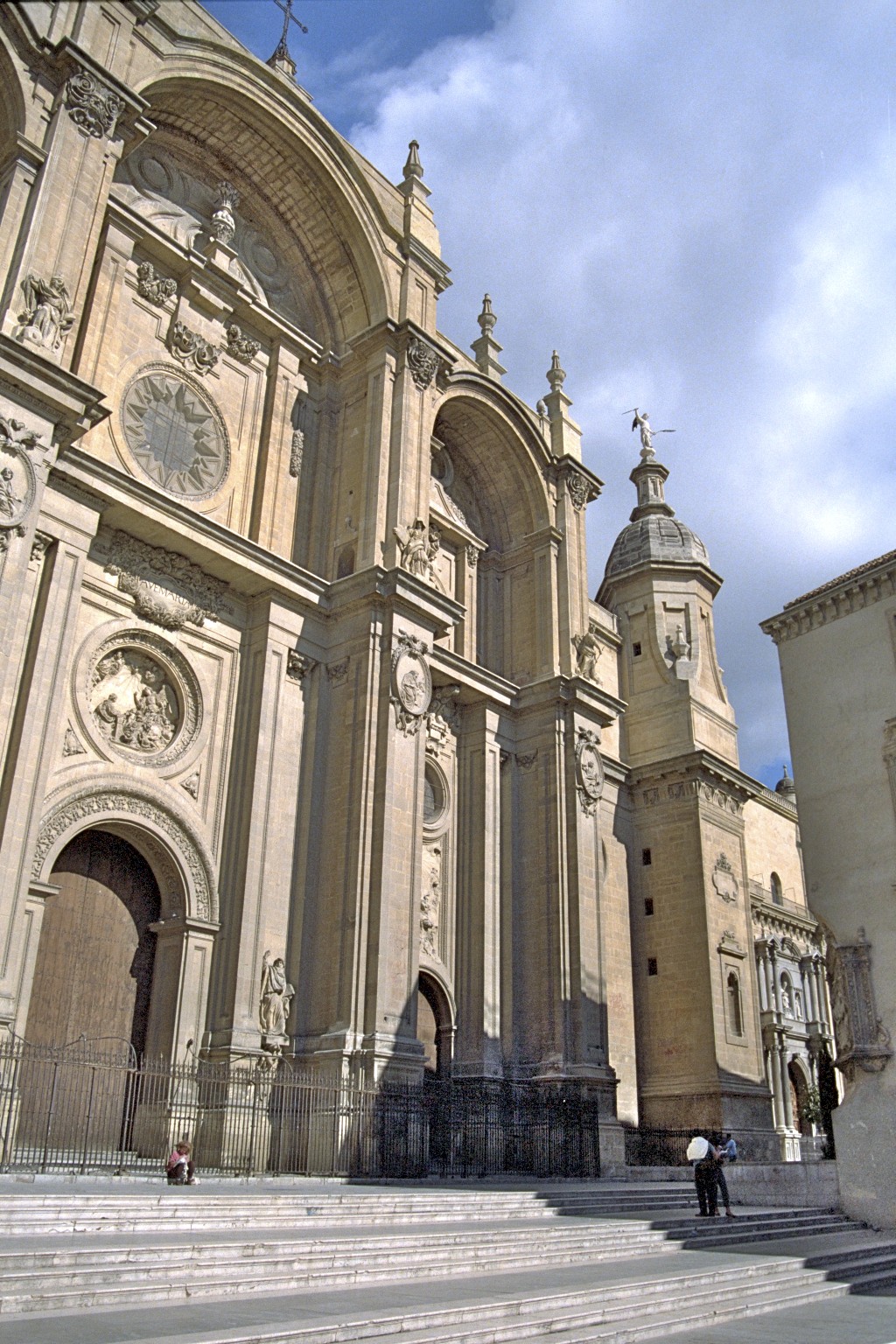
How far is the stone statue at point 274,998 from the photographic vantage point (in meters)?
16.2

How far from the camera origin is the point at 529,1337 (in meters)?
6.62

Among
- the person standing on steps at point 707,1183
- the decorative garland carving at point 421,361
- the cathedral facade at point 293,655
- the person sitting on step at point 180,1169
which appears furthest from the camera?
the decorative garland carving at point 421,361

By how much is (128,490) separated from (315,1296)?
39.5 ft

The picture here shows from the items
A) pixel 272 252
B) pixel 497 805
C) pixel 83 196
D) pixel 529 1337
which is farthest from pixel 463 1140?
pixel 272 252

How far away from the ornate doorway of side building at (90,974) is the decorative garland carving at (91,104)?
34.9 ft

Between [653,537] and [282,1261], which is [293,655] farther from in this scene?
[653,537]

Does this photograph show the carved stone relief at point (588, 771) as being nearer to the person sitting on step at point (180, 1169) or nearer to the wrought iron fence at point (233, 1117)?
the wrought iron fence at point (233, 1117)

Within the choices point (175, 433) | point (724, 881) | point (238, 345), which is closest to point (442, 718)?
point (175, 433)

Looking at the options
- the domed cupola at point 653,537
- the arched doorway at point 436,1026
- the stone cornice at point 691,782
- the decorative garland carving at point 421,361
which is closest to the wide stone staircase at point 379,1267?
the arched doorway at point 436,1026

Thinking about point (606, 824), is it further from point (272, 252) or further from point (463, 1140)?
point (272, 252)

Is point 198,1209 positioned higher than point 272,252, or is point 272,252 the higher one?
point 272,252

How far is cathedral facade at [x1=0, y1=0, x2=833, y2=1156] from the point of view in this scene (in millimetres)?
15281

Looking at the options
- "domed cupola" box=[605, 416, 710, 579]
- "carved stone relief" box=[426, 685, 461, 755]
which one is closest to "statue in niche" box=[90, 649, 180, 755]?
"carved stone relief" box=[426, 685, 461, 755]

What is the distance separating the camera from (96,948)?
15.8 meters
